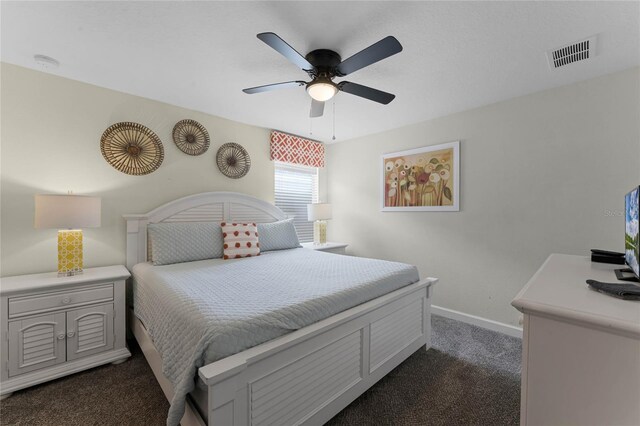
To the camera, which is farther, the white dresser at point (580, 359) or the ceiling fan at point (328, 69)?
the ceiling fan at point (328, 69)

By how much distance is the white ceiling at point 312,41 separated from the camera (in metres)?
1.56

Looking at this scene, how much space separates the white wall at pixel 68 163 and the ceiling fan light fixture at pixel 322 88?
188 cm

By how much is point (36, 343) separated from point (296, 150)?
3361mm

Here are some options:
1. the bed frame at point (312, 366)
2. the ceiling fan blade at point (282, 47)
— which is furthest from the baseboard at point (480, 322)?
the ceiling fan blade at point (282, 47)

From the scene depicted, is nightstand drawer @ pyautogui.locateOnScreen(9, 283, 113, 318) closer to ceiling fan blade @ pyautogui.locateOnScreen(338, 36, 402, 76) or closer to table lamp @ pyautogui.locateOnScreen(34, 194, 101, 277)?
table lamp @ pyautogui.locateOnScreen(34, 194, 101, 277)

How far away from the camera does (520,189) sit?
2693 mm

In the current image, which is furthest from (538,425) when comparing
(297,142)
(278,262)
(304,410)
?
(297,142)

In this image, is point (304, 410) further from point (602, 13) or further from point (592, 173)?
A: point (592, 173)

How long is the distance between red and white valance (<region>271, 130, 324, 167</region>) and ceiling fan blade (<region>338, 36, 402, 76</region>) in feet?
7.02

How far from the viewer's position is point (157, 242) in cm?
247

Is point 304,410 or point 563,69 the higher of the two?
point 563,69

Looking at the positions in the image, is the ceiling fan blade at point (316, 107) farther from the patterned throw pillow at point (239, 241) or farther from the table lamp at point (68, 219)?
the table lamp at point (68, 219)

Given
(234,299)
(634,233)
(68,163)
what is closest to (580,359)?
(634,233)

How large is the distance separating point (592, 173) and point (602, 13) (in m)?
→ 1.35
